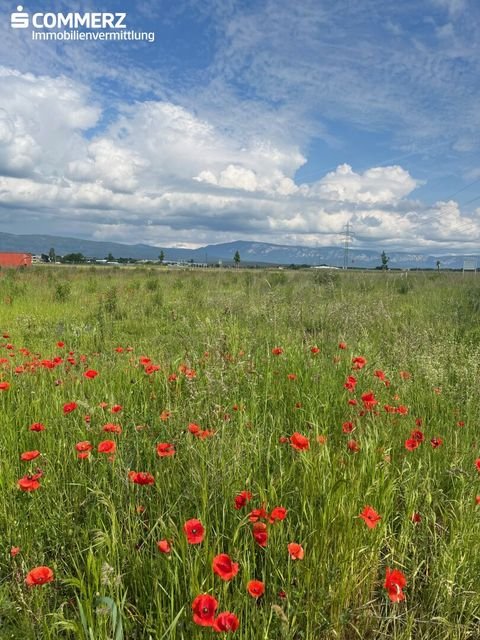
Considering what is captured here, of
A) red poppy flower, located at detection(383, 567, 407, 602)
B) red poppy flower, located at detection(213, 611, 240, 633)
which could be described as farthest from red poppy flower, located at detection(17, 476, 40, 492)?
red poppy flower, located at detection(383, 567, 407, 602)

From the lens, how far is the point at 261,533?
1460 mm

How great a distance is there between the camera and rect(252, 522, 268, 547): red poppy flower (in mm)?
1445

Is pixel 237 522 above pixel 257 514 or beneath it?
beneath

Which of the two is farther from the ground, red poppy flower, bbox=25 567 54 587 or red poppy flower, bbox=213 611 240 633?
red poppy flower, bbox=213 611 240 633

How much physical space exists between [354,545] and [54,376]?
2918 millimetres

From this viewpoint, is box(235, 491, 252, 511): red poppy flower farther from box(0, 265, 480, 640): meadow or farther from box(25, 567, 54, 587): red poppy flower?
box(25, 567, 54, 587): red poppy flower

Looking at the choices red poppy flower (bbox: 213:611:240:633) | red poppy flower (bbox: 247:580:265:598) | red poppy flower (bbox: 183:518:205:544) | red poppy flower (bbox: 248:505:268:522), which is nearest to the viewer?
red poppy flower (bbox: 213:611:240:633)

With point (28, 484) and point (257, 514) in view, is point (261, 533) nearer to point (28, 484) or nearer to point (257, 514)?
point (257, 514)

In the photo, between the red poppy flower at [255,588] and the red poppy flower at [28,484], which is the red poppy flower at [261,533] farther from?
the red poppy flower at [28,484]

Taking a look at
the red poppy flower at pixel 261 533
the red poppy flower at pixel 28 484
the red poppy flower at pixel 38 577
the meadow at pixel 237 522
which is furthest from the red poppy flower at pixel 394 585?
the red poppy flower at pixel 28 484

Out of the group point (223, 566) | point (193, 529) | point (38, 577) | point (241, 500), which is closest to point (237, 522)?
point (241, 500)

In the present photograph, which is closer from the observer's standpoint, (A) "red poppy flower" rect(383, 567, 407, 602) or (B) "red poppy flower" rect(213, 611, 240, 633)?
(B) "red poppy flower" rect(213, 611, 240, 633)

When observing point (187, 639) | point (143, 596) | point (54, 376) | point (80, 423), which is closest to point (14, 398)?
point (54, 376)

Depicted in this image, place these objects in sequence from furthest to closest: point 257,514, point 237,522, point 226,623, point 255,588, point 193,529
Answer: point 237,522, point 257,514, point 193,529, point 255,588, point 226,623
